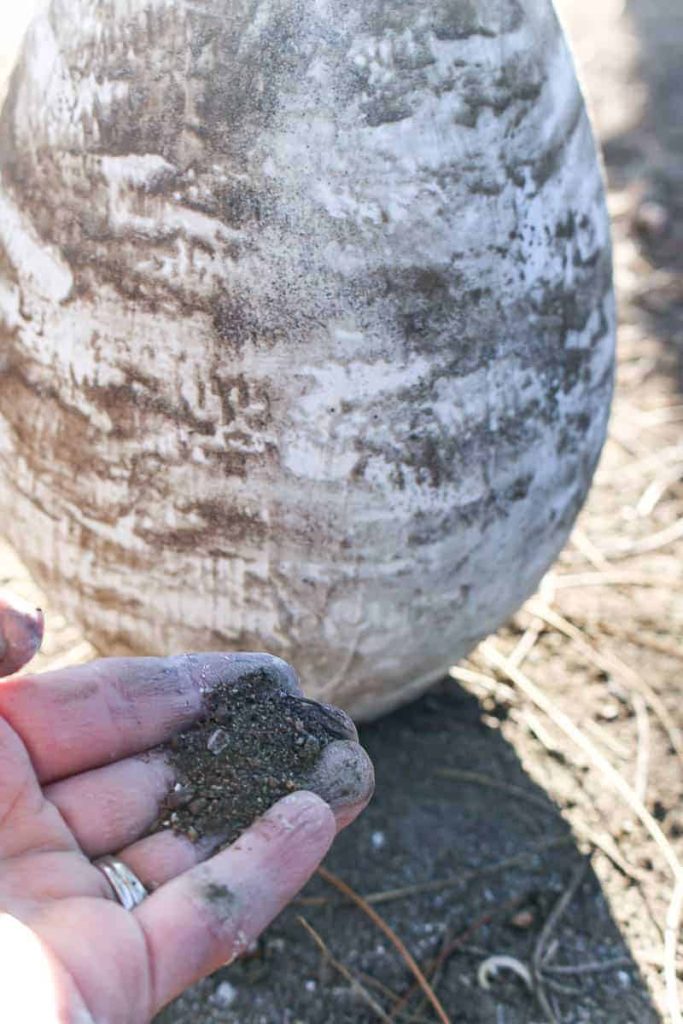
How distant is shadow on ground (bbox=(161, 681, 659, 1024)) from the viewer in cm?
218

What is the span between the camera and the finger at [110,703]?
1.66 m

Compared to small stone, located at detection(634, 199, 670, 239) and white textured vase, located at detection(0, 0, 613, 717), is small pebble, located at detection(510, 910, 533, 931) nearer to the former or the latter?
white textured vase, located at detection(0, 0, 613, 717)

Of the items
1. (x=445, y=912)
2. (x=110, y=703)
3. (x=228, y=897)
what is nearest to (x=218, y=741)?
(x=110, y=703)

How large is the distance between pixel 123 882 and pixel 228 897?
181 mm

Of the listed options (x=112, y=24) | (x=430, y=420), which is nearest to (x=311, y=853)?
(x=430, y=420)

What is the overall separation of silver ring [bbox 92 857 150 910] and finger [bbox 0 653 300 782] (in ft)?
0.60

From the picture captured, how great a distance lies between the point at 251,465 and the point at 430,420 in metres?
0.31

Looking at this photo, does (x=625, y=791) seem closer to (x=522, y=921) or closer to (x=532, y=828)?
(x=532, y=828)

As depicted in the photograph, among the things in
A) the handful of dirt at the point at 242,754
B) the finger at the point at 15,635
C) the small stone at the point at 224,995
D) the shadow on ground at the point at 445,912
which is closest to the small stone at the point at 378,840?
the shadow on ground at the point at 445,912

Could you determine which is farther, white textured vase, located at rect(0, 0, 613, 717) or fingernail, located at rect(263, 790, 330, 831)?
white textured vase, located at rect(0, 0, 613, 717)

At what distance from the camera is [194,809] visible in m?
1.64

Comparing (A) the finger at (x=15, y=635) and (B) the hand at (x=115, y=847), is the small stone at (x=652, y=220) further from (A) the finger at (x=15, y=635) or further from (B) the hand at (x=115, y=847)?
(A) the finger at (x=15, y=635)

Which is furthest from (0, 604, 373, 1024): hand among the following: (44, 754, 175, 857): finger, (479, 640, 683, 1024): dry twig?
(479, 640, 683, 1024): dry twig

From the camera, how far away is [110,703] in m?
1.69
